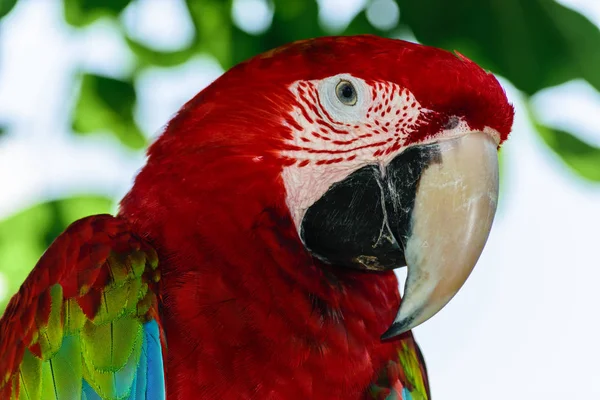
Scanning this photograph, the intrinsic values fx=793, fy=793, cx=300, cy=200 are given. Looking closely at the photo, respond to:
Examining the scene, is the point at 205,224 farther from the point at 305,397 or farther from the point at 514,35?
the point at 514,35

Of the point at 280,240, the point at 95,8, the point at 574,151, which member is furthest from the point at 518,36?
the point at 95,8

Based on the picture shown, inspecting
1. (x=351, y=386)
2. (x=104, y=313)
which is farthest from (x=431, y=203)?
(x=104, y=313)

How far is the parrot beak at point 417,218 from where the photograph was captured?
4.55 feet

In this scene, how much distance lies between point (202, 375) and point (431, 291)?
42 cm

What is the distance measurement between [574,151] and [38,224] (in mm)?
1444

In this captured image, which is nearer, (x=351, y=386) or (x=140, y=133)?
(x=351, y=386)

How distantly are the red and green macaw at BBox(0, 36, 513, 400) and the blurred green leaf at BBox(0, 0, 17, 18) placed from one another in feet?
1.71

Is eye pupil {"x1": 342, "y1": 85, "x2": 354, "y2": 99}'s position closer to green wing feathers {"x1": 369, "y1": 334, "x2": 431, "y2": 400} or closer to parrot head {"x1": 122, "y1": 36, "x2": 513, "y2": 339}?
parrot head {"x1": 122, "y1": 36, "x2": 513, "y2": 339}

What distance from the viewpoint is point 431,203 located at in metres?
1.41

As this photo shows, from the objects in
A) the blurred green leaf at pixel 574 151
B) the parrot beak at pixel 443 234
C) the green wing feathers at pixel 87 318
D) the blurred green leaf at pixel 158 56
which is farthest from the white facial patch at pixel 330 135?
the blurred green leaf at pixel 158 56

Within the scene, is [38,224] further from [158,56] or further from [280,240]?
[280,240]

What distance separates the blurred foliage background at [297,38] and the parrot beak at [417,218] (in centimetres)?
44

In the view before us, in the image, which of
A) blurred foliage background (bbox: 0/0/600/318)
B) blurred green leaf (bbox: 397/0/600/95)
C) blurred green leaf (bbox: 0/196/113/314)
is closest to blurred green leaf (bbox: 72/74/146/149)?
blurred foliage background (bbox: 0/0/600/318)

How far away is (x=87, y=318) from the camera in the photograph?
140 centimetres
